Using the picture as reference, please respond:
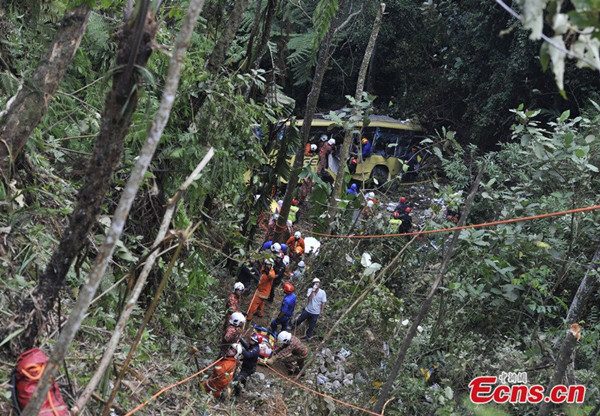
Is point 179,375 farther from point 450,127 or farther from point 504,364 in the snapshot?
point 450,127

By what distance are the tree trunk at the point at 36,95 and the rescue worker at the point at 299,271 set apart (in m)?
6.62

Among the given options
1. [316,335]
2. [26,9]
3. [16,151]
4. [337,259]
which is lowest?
[316,335]

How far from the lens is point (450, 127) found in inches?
744

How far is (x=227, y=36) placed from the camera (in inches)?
267

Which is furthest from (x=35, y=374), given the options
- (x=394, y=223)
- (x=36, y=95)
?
(x=394, y=223)

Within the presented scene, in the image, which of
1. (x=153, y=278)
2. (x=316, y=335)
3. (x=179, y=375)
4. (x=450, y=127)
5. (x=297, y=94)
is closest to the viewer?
(x=179, y=375)

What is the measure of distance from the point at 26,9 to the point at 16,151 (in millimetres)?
2881

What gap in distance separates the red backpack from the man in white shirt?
20.9ft

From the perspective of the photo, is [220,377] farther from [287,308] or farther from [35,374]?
[35,374]

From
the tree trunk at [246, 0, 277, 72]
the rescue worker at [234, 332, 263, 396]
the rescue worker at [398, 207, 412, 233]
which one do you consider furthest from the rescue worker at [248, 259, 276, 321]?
the rescue worker at [398, 207, 412, 233]

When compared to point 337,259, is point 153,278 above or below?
above

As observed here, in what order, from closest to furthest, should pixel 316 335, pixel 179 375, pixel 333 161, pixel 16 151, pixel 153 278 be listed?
pixel 16 151, pixel 179 375, pixel 153 278, pixel 316 335, pixel 333 161

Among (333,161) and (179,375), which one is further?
(333,161)

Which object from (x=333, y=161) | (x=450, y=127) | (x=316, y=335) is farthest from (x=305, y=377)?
(x=450, y=127)
